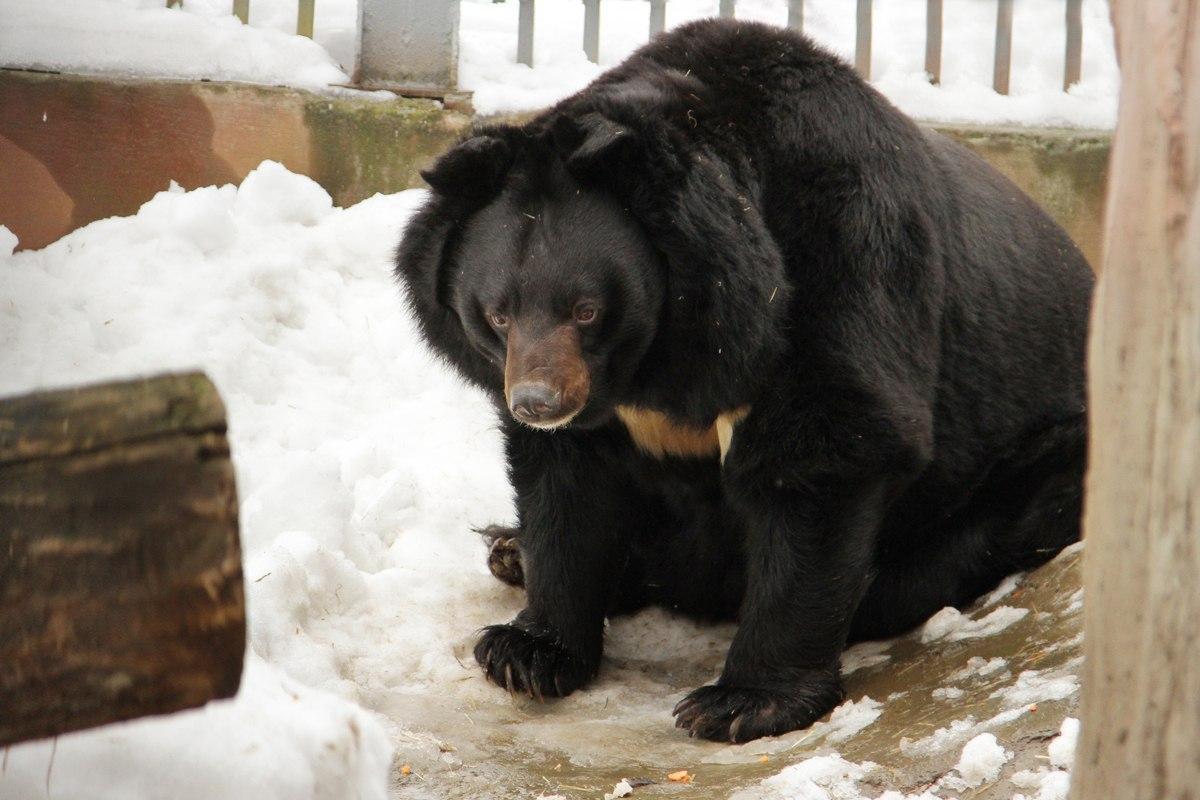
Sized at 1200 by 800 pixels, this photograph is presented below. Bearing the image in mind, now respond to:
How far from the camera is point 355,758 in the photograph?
2.25 meters

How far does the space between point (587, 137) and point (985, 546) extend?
6.28 feet

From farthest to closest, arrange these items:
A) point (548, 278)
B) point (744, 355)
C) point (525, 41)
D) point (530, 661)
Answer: point (525, 41) → point (530, 661) → point (744, 355) → point (548, 278)

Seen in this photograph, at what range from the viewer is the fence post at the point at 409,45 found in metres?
6.83

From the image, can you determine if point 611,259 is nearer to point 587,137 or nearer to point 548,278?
point 548,278

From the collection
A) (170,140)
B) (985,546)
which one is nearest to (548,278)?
(985,546)

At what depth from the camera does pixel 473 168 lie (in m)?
3.85

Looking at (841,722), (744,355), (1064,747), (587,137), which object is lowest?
(841,722)

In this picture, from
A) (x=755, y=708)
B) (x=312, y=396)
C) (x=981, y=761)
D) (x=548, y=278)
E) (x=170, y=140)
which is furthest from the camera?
(x=170, y=140)

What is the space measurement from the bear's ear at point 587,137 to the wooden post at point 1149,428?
1813 mm

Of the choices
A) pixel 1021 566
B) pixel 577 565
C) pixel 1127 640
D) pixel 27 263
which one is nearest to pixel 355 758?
pixel 1127 640

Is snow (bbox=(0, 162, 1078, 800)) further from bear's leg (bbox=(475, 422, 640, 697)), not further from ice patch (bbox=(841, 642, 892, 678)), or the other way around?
bear's leg (bbox=(475, 422, 640, 697))

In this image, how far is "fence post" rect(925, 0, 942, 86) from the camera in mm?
7395

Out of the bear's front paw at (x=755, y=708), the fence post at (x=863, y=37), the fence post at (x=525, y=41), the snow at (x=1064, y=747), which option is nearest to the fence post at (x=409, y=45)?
the fence post at (x=525, y=41)

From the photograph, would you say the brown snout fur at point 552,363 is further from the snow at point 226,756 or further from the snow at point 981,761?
the snow at point 226,756
